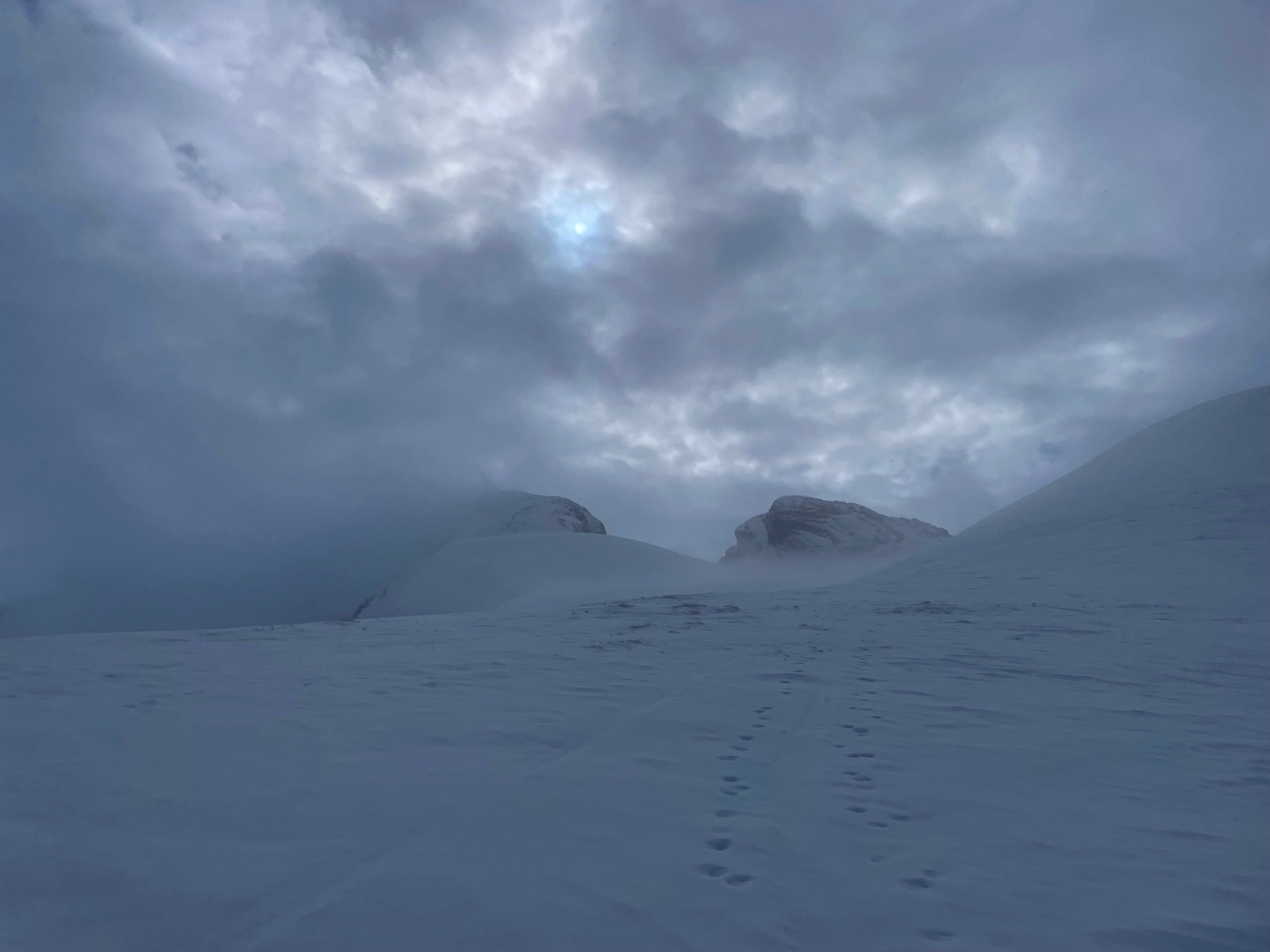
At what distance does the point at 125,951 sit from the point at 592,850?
6.31 ft

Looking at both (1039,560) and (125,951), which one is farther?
(1039,560)

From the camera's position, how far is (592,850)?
12.1 ft

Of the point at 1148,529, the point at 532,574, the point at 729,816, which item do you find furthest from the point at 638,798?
the point at 532,574

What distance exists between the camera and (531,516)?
64.9 metres

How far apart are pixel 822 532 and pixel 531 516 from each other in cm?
2444

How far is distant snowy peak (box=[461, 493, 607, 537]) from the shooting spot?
209 ft

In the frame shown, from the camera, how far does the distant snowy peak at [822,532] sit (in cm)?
5666

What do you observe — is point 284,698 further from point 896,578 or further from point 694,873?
point 896,578

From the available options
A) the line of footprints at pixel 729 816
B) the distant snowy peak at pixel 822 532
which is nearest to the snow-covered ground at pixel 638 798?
the line of footprints at pixel 729 816

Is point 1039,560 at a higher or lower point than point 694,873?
higher

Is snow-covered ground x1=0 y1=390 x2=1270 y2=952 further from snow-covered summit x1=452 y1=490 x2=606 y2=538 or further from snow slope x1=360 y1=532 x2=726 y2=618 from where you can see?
snow-covered summit x1=452 y1=490 x2=606 y2=538

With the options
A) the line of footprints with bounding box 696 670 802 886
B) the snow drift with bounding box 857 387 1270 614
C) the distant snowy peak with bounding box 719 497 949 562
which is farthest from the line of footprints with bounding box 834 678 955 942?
the distant snowy peak with bounding box 719 497 949 562

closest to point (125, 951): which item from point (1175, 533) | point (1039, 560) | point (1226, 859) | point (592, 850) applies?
point (592, 850)

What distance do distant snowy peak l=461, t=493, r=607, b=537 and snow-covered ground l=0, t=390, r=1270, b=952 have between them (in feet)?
174
